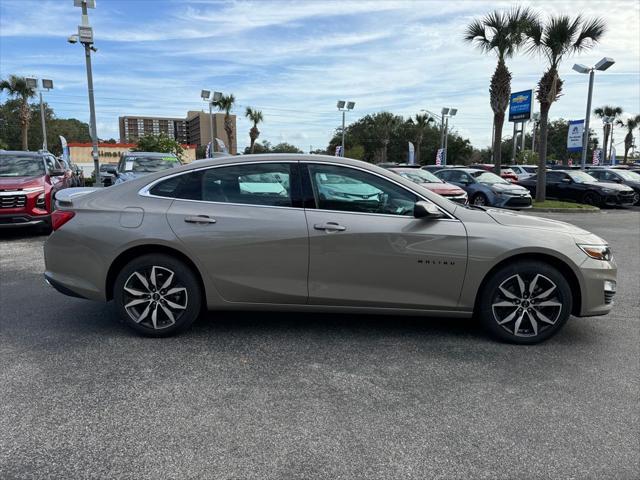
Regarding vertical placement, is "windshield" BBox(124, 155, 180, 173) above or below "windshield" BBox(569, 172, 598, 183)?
above

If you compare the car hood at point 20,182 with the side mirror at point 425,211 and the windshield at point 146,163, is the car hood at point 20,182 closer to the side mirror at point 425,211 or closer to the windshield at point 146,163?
the windshield at point 146,163

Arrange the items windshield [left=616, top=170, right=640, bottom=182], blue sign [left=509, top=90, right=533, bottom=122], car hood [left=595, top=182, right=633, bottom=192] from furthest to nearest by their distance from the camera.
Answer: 1. blue sign [left=509, top=90, right=533, bottom=122]
2. windshield [left=616, top=170, right=640, bottom=182]
3. car hood [left=595, top=182, right=633, bottom=192]

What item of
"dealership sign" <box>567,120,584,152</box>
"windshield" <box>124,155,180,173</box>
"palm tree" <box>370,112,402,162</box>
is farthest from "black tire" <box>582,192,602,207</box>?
"palm tree" <box>370,112,402,162</box>

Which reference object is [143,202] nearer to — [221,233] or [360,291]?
[221,233]

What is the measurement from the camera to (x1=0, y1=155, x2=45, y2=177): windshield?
31.6 ft

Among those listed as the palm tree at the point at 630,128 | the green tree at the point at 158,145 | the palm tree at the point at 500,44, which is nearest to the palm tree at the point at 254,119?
the green tree at the point at 158,145

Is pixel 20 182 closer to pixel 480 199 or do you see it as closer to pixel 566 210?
pixel 480 199

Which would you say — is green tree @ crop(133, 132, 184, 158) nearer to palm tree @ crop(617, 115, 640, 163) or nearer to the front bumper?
the front bumper

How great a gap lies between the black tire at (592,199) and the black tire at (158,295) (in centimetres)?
1900

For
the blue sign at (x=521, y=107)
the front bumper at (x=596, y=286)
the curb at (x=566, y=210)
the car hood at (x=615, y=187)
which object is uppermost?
the blue sign at (x=521, y=107)

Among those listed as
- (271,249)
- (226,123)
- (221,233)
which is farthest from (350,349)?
(226,123)

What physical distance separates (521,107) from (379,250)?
4308cm

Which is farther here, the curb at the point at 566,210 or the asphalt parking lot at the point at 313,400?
the curb at the point at 566,210

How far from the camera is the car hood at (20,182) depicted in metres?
8.63
